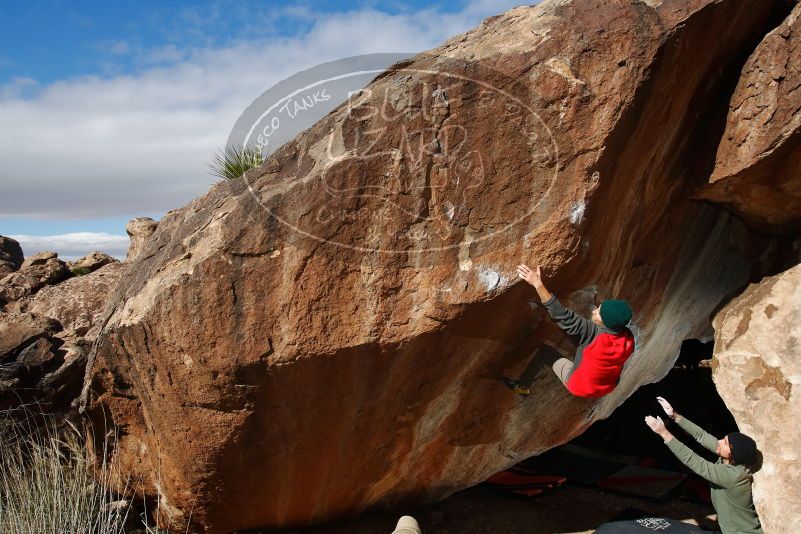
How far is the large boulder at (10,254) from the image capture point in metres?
7.17

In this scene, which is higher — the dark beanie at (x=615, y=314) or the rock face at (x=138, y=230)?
the rock face at (x=138, y=230)

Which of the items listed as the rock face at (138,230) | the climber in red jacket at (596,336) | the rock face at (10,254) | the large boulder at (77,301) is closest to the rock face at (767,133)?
the climber in red jacket at (596,336)

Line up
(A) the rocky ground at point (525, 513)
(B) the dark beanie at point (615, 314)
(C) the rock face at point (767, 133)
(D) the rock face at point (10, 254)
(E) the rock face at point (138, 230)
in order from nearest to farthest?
(B) the dark beanie at point (615, 314), (C) the rock face at point (767, 133), (A) the rocky ground at point (525, 513), (E) the rock face at point (138, 230), (D) the rock face at point (10, 254)

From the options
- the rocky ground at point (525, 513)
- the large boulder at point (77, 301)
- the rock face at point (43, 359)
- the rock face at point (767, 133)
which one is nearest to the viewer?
the rock face at point (767, 133)

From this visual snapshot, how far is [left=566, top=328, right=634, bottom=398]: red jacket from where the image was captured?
11.2ft

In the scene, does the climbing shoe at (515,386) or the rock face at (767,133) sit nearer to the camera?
the rock face at (767,133)

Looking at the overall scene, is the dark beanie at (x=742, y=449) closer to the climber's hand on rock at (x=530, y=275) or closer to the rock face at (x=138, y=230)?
the climber's hand on rock at (x=530, y=275)

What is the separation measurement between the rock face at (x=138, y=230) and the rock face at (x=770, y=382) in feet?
15.8

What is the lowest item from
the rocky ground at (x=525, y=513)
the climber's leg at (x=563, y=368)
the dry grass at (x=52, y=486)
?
the rocky ground at (x=525, y=513)

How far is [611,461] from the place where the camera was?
21.5 ft

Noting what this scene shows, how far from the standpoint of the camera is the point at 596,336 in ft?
11.4

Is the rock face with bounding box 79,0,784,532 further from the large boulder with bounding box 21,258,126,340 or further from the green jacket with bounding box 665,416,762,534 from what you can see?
the large boulder with bounding box 21,258,126,340

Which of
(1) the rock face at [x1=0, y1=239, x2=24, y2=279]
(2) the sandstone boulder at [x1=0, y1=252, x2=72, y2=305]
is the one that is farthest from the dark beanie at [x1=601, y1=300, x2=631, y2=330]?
(1) the rock face at [x1=0, y1=239, x2=24, y2=279]

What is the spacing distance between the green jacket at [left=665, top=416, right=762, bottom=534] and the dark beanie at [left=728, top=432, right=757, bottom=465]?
8 centimetres
